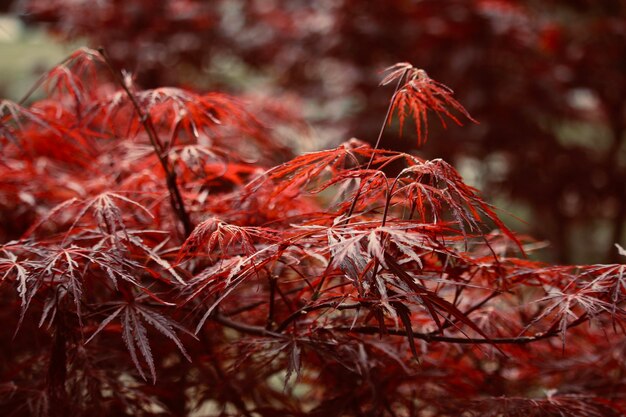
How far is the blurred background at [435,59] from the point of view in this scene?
9.66ft

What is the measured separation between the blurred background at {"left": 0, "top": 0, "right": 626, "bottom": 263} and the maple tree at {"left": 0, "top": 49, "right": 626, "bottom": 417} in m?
1.55

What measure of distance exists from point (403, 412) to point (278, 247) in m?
0.73

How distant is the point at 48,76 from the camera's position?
1181 millimetres

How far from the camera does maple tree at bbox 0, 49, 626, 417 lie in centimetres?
86

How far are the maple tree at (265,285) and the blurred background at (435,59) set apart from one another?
155 cm

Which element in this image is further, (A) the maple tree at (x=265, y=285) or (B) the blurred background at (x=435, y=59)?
(B) the blurred background at (x=435, y=59)

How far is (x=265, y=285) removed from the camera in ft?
4.36

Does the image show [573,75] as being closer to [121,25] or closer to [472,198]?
[121,25]

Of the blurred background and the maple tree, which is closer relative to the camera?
the maple tree

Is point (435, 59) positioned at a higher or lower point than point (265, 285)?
higher

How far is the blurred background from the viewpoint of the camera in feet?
9.66

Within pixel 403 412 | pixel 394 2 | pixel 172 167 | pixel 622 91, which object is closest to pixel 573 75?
pixel 622 91

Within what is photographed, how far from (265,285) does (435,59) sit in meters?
1.96

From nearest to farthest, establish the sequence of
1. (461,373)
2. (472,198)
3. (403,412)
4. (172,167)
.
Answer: (472,198)
(172,167)
(461,373)
(403,412)
